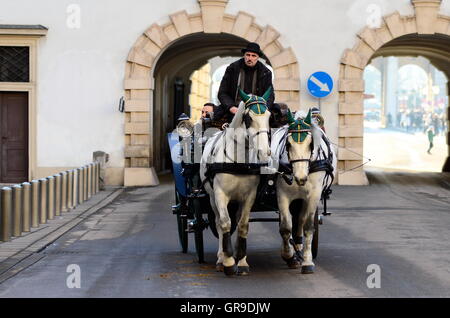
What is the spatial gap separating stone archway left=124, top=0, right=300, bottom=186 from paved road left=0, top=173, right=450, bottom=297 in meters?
5.09

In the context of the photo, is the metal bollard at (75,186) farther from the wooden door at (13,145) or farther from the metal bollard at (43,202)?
the wooden door at (13,145)

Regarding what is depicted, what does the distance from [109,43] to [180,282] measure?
51.8ft

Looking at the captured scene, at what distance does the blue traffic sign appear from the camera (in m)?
24.6

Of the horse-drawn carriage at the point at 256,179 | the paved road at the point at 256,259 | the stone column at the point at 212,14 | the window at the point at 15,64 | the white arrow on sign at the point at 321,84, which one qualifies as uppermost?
the stone column at the point at 212,14

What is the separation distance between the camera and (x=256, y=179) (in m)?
10.4

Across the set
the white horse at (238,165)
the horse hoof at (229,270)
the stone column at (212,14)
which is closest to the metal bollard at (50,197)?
the white horse at (238,165)

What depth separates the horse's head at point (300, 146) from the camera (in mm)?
10141

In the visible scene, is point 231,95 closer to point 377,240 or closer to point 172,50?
point 377,240

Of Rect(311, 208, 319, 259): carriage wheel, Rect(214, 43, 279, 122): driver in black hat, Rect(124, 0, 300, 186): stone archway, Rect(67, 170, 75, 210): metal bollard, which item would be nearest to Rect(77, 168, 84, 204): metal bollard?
Rect(67, 170, 75, 210): metal bollard

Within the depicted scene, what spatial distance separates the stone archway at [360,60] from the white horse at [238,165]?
569 inches

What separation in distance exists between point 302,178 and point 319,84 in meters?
14.8

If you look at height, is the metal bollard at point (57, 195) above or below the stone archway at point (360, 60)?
below
